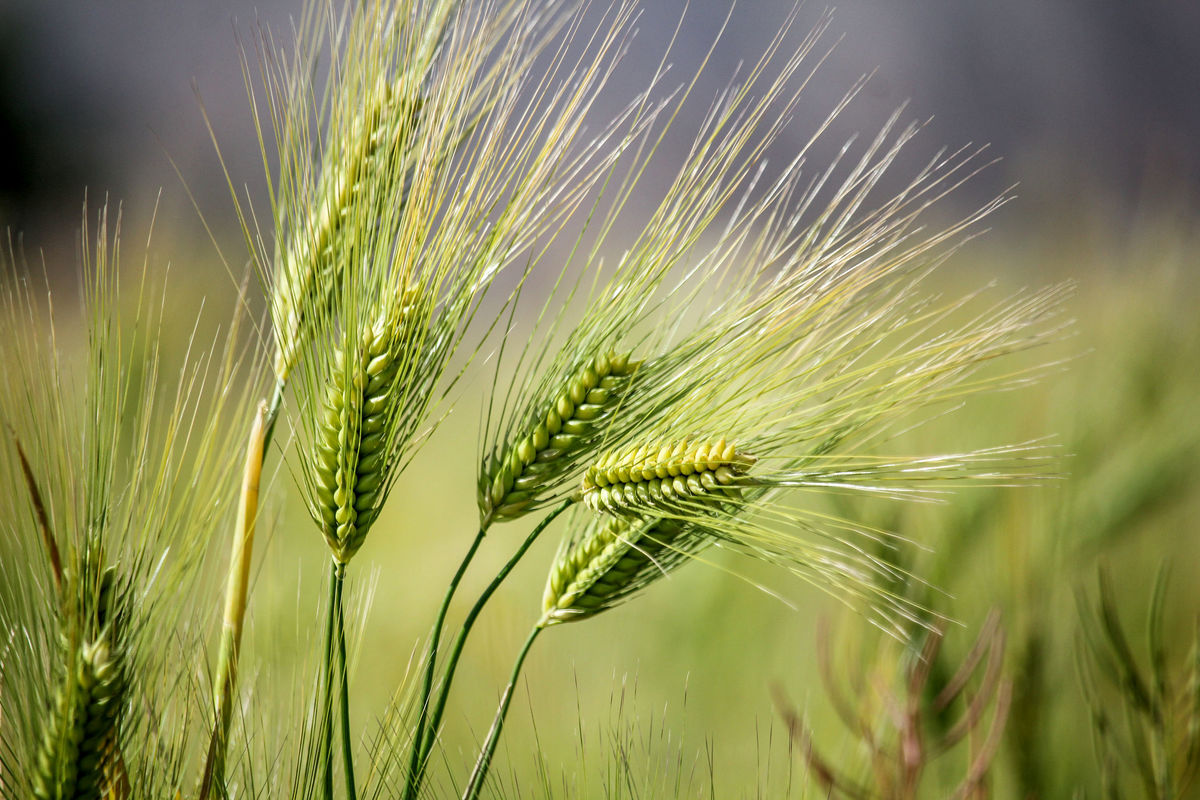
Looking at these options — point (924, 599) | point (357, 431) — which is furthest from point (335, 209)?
point (924, 599)


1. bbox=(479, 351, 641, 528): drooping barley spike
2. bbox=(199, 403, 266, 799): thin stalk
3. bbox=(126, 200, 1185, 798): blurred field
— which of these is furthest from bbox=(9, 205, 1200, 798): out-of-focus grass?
bbox=(479, 351, 641, 528): drooping barley spike

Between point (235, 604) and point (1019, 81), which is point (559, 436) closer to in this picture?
point (235, 604)

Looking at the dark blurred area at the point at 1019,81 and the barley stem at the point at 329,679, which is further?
the dark blurred area at the point at 1019,81

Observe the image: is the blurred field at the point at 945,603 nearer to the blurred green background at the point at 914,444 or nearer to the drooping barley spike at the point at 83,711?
the blurred green background at the point at 914,444

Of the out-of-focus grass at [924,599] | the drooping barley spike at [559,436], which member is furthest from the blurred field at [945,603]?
the drooping barley spike at [559,436]

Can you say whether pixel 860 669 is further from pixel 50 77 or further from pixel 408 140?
pixel 50 77

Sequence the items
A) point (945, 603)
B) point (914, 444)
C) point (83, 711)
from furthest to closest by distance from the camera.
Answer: point (914, 444), point (945, 603), point (83, 711)

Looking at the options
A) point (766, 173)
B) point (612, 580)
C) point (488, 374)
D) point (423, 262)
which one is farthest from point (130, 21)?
point (612, 580)
